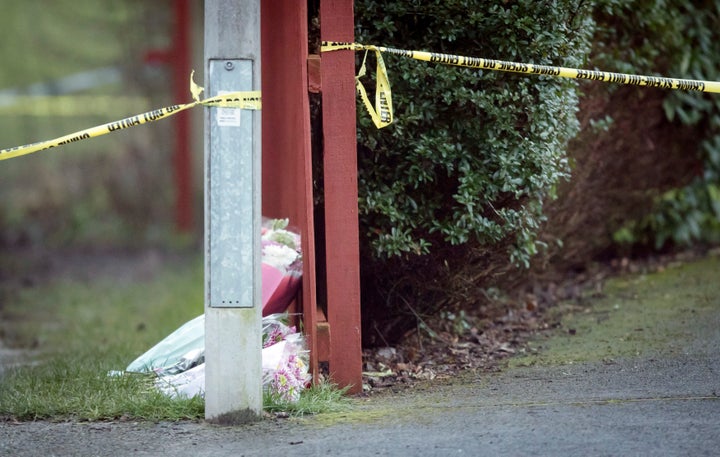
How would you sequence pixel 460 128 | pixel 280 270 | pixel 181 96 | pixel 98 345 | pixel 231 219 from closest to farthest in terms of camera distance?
pixel 231 219, pixel 460 128, pixel 280 270, pixel 98 345, pixel 181 96

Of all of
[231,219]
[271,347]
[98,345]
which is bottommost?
[98,345]

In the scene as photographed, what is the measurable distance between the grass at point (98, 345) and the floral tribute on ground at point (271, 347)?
9cm

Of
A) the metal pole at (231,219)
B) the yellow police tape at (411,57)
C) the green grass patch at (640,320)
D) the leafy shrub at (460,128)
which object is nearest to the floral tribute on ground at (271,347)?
the metal pole at (231,219)

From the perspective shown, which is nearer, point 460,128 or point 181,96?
point 460,128

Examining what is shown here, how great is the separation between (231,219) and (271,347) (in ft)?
2.42

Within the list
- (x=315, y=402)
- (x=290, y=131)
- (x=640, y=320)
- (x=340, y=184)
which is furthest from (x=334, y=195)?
(x=640, y=320)

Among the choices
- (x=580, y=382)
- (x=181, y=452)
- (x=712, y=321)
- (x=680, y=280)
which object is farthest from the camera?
(x=680, y=280)

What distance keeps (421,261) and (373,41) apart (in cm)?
118

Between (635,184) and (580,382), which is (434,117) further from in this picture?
(635,184)

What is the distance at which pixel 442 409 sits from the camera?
4.52 m

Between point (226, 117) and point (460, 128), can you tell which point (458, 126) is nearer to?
point (460, 128)

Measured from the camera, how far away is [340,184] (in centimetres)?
482

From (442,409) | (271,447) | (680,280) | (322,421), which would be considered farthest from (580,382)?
(680,280)

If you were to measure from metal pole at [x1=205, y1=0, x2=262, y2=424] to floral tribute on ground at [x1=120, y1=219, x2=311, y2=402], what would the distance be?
0.33 m
